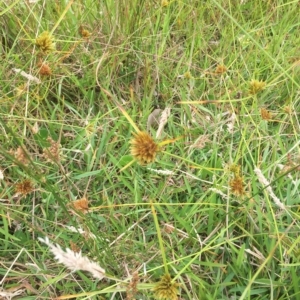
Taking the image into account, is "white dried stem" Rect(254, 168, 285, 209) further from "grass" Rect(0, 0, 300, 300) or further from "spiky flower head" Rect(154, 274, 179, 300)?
"spiky flower head" Rect(154, 274, 179, 300)

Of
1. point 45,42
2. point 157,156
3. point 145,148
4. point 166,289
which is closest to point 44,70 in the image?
point 45,42

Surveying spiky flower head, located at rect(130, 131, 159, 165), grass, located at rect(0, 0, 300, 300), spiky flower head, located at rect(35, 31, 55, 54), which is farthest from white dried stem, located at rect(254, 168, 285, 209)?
spiky flower head, located at rect(35, 31, 55, 54)

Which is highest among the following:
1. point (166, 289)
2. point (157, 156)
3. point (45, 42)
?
point (45, 42)

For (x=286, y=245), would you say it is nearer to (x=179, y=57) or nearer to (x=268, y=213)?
(x=268, y=213)

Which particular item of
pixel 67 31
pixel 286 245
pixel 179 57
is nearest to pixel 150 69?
pixel 179 57

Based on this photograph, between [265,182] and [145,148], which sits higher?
[145,148]

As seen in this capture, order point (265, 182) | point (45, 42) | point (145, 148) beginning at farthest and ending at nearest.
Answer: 1. point (45, 42)
2. point (265, 182)
3. point (145, 148)

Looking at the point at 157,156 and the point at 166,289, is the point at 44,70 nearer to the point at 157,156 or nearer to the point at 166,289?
the point at 157,156

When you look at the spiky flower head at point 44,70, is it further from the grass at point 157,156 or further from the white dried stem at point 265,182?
the white dried stem at point 265,182
